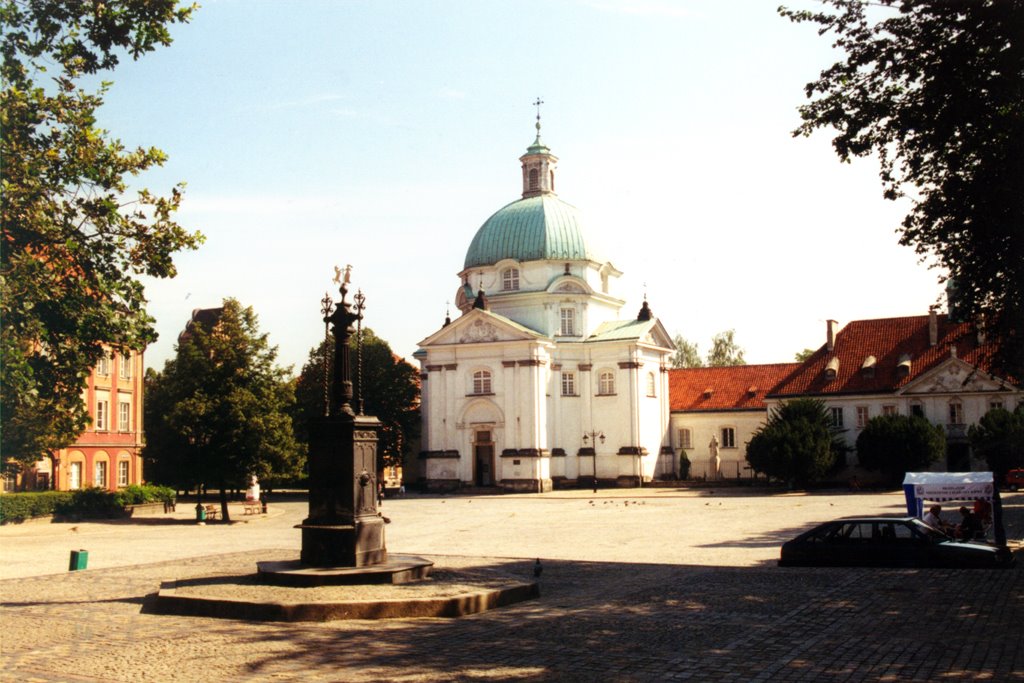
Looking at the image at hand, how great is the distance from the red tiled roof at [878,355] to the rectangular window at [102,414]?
1548 inches

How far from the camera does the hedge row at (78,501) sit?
40250 mm

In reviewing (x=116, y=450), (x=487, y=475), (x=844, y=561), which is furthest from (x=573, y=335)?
(x=844, y=561)

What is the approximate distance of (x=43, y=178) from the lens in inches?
783

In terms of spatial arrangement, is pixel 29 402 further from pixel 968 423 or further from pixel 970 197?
pixel 968 423

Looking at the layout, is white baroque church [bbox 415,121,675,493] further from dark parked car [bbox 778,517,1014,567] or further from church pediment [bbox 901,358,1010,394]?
dark parked car [bbox 778,517,1014,567]

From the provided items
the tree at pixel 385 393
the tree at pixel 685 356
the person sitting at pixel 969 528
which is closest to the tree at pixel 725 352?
the tree at pixel 685 356

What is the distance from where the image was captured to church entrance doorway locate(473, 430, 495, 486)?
67250mm

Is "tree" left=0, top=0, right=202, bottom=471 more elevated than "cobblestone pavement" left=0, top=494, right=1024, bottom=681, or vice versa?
"tree" left=0, top=0, right=202, bottom=471

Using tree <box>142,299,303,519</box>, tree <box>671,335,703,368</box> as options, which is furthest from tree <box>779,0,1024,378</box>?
tree <box>671,335,703,368</box>

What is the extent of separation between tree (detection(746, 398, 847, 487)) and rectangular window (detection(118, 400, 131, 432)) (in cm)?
3460

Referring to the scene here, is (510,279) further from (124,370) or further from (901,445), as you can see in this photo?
(901,445)

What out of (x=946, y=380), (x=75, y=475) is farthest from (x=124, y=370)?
(x=946, y=380)

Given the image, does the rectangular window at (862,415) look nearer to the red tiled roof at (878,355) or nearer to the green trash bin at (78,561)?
the red tiled roof at (878,355)

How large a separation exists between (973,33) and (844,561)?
1064 cm
